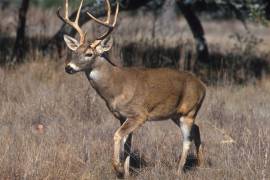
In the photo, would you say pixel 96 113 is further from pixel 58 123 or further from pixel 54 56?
pixel 54 56

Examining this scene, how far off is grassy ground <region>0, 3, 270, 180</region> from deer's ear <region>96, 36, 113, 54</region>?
1.14m

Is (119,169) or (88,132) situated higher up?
(119,169)

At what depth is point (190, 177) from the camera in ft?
27.4

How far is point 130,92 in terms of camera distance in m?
8.41

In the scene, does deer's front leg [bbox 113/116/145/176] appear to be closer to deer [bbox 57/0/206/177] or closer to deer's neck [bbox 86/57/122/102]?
deer [bbox 57/0/206/177]

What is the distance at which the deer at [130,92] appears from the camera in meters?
8.23

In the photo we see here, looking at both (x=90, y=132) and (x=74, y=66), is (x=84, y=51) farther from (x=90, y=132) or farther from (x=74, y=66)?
(x=90, y=132)

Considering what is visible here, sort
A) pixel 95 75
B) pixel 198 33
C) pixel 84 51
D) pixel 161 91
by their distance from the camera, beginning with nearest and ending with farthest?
pixel 84 51
pixel 95 75
pixel 161 91
pixel 198 33

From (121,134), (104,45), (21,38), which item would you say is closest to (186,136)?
(121,134)

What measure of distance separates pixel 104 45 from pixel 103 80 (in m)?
0.36

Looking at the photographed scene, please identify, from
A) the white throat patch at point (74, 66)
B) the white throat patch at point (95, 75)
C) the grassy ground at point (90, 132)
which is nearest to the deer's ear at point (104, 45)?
the white throat patch at point (95, 75)

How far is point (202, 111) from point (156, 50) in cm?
539

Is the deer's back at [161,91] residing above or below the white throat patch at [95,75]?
below

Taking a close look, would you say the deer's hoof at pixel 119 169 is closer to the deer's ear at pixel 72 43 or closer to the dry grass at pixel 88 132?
the dry grass at pixel 88 132
